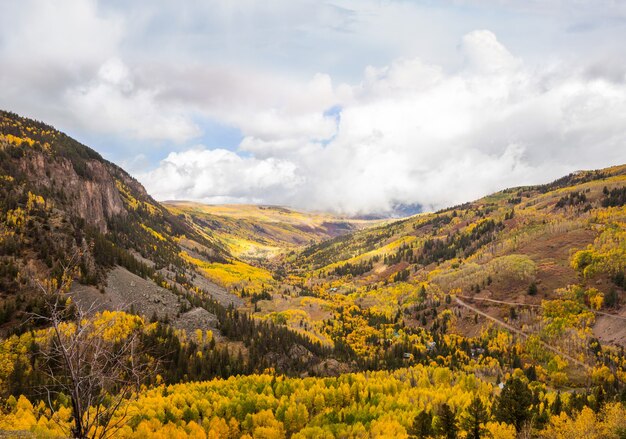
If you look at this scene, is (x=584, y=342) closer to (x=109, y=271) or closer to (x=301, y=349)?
(x=301, y=349)

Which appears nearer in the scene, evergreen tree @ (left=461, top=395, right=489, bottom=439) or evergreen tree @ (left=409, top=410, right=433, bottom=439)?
evergreen tree @ (left=461, top=395, right=489, bottom=439)

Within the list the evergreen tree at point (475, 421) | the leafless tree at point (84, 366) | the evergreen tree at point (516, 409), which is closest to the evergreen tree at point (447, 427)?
the evergreen tree at point (475, 421)

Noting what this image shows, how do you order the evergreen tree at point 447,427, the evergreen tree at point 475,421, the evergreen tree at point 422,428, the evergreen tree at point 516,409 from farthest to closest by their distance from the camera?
the evergreen tree at point 516,409 < the evergreen tree at point 422,428 < the evergreen tree at point 475,421 < the evergreen tree at point 447,427

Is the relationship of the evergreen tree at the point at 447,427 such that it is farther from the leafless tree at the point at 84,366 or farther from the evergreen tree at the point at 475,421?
the leafless tree at the point at 84,366

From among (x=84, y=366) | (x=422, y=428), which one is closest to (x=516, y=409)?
(x=422, y=428)

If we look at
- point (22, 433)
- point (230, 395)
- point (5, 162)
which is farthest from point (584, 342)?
point (5, 162)

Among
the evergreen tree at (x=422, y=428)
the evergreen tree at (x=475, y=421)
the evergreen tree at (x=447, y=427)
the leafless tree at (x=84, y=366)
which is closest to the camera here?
the leafless tree at (x=84, y=366)

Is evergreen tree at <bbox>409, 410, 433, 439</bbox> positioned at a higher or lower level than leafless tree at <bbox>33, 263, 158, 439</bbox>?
lower

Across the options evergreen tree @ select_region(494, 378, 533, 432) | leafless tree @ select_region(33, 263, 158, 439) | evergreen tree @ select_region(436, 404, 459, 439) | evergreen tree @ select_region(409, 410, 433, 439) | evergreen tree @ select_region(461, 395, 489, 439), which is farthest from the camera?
evergreen tree @ select_region(494, 378, 533, 432)

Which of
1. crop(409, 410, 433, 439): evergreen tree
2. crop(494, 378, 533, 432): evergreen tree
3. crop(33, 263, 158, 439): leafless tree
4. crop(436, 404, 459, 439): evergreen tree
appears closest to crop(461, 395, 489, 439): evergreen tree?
crop(436, 404, 459, 439): evergreen tree

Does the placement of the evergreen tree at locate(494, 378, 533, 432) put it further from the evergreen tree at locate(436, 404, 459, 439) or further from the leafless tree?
the leafless tree

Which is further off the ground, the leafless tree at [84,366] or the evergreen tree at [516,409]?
the leafless tree at [84,366]

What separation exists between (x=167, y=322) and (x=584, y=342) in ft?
608

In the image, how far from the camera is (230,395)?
112 m
